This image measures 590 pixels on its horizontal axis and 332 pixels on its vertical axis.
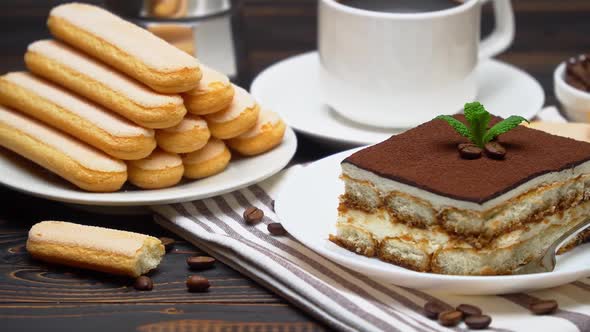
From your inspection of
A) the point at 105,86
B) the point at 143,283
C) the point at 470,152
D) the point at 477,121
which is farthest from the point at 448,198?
the point at 105,86

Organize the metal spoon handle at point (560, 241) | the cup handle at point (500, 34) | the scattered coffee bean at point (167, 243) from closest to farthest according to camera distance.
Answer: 1. the metal spoon handle at point (560, 241)
2. the scattered coffee bean at point (167, 243)
3. the cup handle at point (500, 34)

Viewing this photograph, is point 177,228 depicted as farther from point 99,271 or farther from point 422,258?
point 422,258

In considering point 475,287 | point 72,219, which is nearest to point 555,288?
point 475,287

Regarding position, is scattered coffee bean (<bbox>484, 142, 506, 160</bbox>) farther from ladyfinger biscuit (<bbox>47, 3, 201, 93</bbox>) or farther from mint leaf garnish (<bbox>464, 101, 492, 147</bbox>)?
ladyfinger biscuit (<bbox>47, 3, 201, 93</bbox>)

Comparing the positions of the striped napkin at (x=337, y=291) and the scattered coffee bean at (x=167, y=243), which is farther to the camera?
the scattered coffee bean at (x=167, y=243)

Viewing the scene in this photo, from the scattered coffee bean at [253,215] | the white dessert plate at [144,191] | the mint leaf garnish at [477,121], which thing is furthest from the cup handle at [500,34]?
the scattered coffee bean at [253,215]

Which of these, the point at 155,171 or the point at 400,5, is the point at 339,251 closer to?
the point at 155,171

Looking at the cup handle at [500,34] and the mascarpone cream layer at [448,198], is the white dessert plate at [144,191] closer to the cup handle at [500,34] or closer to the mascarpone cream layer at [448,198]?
the mascarpone cream layer at [448,198]
